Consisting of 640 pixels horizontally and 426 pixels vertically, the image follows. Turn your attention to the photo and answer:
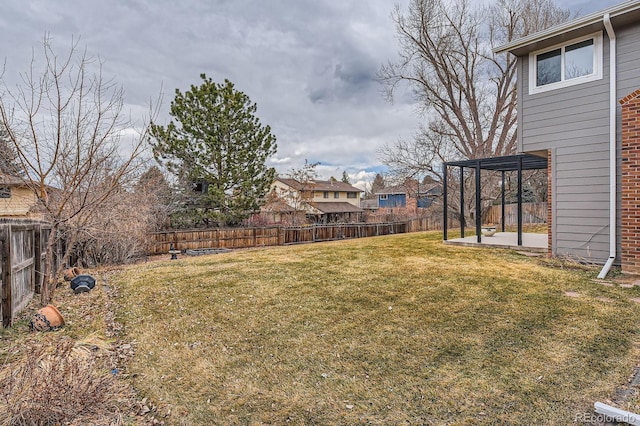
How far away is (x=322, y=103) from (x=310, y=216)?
13444 mm

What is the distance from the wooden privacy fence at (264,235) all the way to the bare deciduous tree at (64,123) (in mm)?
9723

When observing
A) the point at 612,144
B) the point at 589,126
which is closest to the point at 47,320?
the point at 612,144

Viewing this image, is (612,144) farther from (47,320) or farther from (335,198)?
(335,198)

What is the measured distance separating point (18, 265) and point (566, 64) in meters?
10.4

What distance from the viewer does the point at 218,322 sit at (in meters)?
4.38

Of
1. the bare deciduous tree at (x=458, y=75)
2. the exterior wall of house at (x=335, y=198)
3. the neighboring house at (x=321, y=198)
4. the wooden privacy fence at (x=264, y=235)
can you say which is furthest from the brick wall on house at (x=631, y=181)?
the exterior wall of house at (x=335, y=198)

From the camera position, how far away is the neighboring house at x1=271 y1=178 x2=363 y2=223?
25.0m

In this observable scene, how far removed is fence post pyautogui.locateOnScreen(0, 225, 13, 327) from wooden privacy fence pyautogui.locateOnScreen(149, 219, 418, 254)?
34.4ft

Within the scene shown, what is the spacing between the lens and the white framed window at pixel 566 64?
6.76m

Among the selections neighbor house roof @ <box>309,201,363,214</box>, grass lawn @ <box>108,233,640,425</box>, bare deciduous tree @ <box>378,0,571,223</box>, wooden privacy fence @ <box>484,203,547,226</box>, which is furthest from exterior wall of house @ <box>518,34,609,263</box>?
neighbor house roof @ <box>309,201,363,214</box>

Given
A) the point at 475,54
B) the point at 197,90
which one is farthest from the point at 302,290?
the point at 475,54

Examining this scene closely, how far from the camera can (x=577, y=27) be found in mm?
6605

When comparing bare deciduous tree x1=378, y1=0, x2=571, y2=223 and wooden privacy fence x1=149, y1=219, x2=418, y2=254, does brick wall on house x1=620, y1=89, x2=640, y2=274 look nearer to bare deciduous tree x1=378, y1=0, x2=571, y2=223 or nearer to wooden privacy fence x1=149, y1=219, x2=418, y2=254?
wooden privacy fence x1=149, y1=219, x2=418, y2=254

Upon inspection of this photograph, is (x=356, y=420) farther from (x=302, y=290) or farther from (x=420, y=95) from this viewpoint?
(x=420, y=95)
